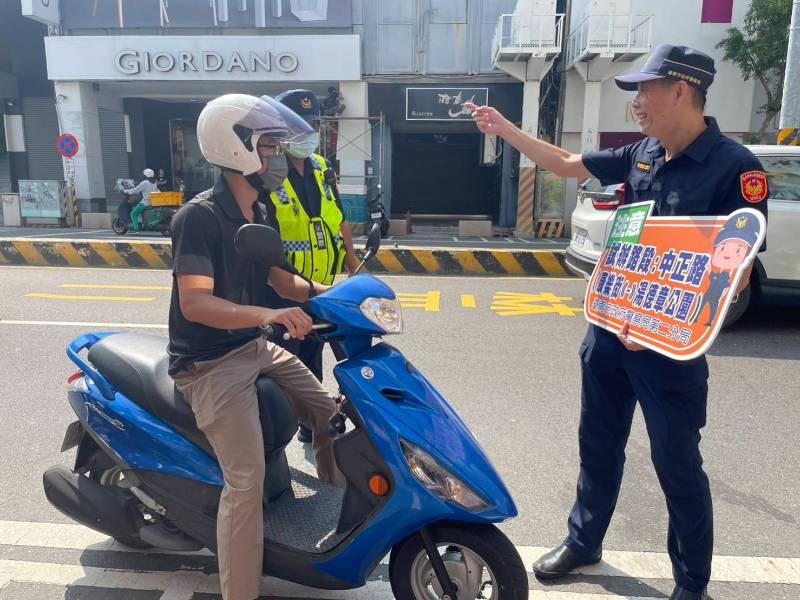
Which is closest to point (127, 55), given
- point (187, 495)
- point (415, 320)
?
point (415, 320)

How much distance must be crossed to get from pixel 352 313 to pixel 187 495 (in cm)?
94

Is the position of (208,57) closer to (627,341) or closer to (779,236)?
(779,236)

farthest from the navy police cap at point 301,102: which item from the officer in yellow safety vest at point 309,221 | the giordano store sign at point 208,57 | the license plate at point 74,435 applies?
the giordano store sign at point 208,57

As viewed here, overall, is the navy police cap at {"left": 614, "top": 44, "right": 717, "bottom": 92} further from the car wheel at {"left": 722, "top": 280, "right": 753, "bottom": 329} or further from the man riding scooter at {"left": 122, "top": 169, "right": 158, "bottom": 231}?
the man riding scooter at {"left": 122, "top": 169, "right": 158, "bottom": 231}

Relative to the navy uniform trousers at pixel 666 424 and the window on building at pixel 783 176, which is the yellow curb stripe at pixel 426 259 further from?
the navy uniform trousers at pixel 666 424

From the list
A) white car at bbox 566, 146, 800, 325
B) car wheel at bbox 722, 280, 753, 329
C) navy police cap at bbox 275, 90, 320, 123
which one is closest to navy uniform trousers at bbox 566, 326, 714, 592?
navy police cap at bbox 275, 90, 320, 123

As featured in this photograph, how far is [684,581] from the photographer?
2234 millimetres

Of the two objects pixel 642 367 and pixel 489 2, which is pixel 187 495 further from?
pixel 489 2

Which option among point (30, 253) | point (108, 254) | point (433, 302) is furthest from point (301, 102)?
point (30, 253)

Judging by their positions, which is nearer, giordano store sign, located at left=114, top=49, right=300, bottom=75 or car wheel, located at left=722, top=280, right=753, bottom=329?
car wheel, located at left=722, top=280, right=753, bottom=329

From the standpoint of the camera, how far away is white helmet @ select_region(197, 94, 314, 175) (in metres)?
2.02

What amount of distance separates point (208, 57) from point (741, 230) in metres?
17.8

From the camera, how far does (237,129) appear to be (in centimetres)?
203

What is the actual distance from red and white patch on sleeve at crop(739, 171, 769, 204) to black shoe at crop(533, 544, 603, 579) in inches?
59.1
